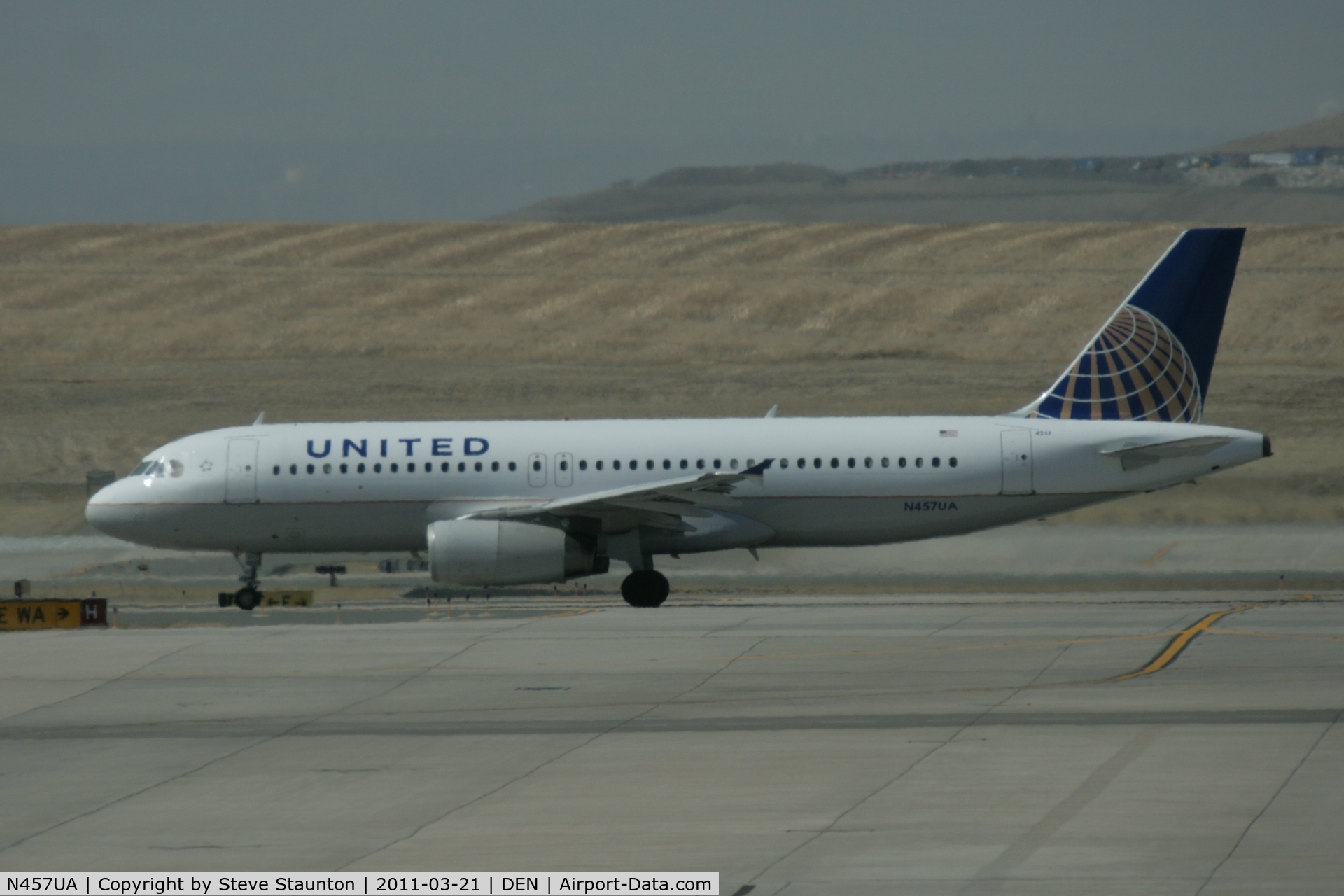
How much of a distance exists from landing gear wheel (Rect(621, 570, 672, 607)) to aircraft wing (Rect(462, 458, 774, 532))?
0.97 metres

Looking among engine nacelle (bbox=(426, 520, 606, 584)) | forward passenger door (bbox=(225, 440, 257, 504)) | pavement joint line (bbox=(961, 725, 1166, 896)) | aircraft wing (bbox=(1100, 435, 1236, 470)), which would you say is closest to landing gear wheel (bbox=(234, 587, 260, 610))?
forward passenger door (bbox=(225, 440, 257, 504))

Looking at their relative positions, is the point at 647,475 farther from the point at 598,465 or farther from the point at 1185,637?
the point at 1185,637

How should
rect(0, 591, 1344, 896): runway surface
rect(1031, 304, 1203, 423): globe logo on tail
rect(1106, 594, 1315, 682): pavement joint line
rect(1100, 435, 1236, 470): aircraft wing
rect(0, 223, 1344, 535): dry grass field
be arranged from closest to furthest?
rect(0, 591, 1344, 896): runway surface, rect(1106, 594, 1315, 682): pavement joint line, rect(1100, 435, 1236, 470): aircraft wing, rect(1031, 304, 1203, 423): globe logo on tail, rect(0, 223, 1344, 535): dry grass field

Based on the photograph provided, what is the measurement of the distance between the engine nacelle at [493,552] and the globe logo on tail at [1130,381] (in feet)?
32.7

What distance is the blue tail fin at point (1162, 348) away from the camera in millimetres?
33000

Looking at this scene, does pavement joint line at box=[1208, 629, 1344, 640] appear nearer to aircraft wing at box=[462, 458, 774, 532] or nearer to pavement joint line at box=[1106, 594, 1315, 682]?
pavement joint line at box=[1106, 594, 1315, 682]

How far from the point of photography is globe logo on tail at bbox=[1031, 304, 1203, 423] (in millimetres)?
32969

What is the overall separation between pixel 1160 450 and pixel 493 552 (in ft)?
41.1

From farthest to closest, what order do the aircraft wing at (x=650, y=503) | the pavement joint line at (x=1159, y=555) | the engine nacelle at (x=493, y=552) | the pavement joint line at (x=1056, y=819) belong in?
1. the pavement joint line at (x=1159, y=555)
2. the engine nacelle at (x=493, y=552)
3. the aircraft wing at (x=650, y=503)
4. the pavement joint line at (x=1056, y=819)

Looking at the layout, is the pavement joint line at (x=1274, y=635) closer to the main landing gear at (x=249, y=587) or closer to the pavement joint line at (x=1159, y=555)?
the pavement joint line at (x=1159, y=555)

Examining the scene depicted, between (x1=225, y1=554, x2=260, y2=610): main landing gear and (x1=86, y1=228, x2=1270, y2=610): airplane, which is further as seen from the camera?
(x1=225, y1=554, x2=260, y2=610): main landing gear

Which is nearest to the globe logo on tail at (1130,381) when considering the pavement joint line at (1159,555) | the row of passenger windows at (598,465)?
the row of passenger windows at (598,465)

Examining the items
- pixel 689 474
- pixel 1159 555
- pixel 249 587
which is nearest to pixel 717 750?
pixel 689 474

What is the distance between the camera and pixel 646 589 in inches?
1276
